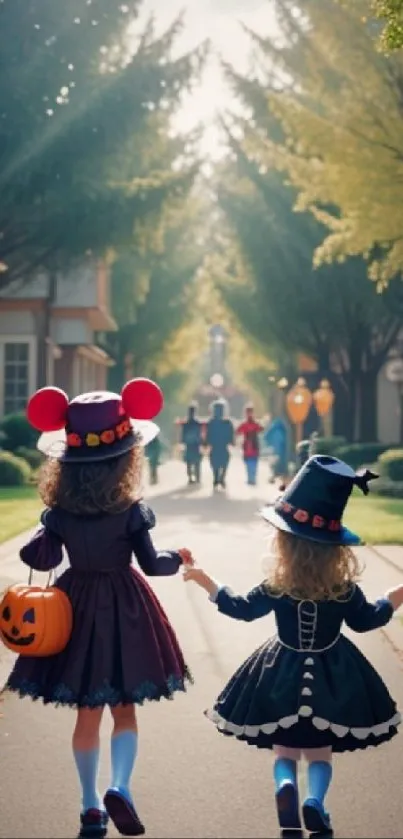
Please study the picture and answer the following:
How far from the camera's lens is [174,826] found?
467 centimetres

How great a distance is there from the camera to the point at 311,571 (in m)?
4.47

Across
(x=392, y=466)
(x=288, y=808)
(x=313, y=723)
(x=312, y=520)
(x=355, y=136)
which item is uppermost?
(x=355, y=136)

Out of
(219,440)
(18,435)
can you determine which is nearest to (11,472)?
(219,440)

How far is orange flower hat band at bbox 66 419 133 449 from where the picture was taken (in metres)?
4.74

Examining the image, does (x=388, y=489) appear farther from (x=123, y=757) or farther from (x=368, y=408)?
(x=123, y=757)

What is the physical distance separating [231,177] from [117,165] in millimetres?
10937

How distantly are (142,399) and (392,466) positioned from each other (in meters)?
20.7

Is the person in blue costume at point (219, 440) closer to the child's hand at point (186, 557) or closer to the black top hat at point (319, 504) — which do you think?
the child's hand at point (186, 557)

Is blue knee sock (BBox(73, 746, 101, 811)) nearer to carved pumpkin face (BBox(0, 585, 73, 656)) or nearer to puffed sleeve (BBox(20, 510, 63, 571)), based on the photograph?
carved pumpkin face (BBox(0, 585, 73, 656))

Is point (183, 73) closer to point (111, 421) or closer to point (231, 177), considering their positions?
point (231, 177)

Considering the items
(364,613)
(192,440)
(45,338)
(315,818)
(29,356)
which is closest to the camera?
(315,818)

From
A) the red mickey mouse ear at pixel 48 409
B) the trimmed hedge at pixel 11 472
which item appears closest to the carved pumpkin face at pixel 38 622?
the red mickey mouse ear at pixel 48 409

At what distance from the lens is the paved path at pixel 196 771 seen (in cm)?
471

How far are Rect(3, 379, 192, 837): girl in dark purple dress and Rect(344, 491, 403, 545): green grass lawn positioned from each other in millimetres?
9743
